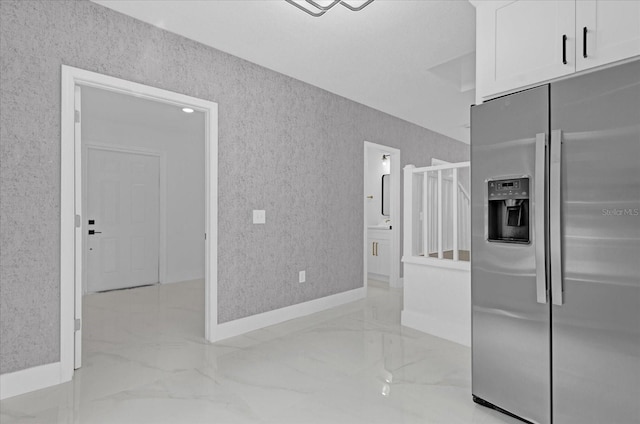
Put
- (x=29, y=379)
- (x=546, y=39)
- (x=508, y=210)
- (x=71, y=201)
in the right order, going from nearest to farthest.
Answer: (x=546, y=39) → (x=508, y=210) → (x=29, y=379) → (x=71, y=201)

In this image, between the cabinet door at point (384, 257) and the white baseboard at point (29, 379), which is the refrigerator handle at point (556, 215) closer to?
the white baseboard at point (29, 379)

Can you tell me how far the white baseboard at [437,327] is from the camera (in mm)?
2969

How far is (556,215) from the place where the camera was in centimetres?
166

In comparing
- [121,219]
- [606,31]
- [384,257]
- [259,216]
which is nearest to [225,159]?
[259,216]

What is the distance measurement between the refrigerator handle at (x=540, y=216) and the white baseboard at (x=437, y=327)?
138cm

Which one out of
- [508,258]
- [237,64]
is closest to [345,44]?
[237,64]

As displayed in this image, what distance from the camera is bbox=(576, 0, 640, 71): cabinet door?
4.99 ft

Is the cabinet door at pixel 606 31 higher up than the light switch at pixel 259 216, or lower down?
higher up

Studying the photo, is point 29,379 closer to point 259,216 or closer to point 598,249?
point 259,216

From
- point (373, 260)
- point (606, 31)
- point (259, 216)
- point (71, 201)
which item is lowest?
point (373, 260)

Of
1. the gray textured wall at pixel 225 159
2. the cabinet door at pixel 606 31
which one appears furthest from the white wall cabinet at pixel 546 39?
the gray textured wall at pixel 225 159

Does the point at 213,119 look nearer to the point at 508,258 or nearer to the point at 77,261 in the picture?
the point at 77,261

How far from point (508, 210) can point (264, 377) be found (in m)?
1.82

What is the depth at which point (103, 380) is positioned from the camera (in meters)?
2.30
